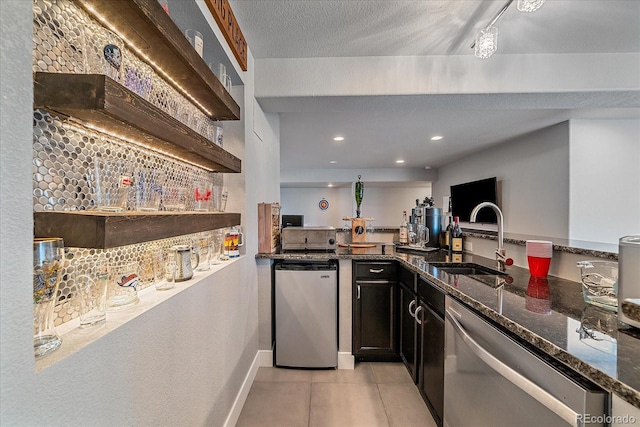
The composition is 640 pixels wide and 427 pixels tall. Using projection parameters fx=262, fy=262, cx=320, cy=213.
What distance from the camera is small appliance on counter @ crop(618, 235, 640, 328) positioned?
0.74 m

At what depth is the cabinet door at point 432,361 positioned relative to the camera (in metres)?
1.46

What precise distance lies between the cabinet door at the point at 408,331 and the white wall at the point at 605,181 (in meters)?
2.69

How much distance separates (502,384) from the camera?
0.93m

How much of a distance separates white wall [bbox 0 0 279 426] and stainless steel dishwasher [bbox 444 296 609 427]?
1.14 meters

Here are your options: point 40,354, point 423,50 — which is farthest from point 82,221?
point 423,50

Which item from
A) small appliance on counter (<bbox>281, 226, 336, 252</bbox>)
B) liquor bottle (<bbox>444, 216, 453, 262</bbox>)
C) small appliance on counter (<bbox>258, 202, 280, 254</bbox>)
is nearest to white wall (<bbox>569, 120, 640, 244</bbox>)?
liquor bottle (<bbox>444, 216, 453, 262</bbox>)

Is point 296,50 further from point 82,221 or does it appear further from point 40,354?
point 40,354

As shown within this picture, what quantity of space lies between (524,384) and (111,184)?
1377mm

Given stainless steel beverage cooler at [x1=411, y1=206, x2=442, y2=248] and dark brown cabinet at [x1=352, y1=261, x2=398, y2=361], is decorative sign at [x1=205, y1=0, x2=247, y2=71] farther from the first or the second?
stainless steel beverage cooler at [x1=411, y1=206, x2=442, y2=248]

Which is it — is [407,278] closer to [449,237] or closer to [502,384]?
[449,237]

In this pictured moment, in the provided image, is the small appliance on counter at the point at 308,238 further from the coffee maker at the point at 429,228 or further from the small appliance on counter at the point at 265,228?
the coffee maker at the point at 429,228

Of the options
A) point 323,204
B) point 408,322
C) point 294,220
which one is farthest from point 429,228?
point 323,204

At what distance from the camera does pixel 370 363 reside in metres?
2.22

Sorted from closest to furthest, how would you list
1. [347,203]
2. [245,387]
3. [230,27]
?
[230,27] < [245,387] < [347,203]
